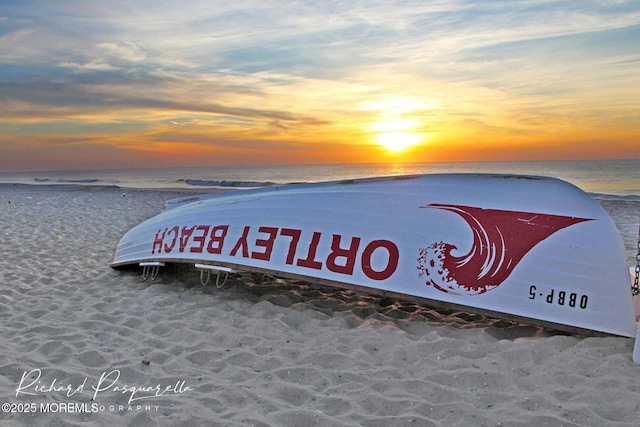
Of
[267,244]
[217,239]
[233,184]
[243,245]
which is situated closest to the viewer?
[267,244]

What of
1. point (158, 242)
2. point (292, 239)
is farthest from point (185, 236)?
point (292, 239)

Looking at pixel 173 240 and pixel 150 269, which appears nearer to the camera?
pixel 173 240

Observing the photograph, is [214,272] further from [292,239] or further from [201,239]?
[292,239]

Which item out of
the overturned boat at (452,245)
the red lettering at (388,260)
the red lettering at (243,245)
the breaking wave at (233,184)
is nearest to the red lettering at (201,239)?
the overturned boat at (452,245)

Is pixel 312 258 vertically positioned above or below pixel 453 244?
below

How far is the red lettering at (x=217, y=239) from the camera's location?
515 centimetres

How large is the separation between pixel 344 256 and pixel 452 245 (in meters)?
0.98

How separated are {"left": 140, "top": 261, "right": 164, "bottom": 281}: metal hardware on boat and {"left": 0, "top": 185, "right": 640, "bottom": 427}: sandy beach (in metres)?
0.43

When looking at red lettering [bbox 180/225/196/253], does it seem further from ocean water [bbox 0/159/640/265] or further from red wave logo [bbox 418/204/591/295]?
ocean water [bbox 0/159/640/265]

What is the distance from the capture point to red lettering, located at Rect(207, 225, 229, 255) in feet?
16.9

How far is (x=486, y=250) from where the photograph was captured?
409 cm

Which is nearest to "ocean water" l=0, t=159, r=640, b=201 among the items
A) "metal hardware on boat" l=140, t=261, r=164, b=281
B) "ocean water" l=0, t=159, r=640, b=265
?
"ocean water" l=0, t=159, r=640, b=265

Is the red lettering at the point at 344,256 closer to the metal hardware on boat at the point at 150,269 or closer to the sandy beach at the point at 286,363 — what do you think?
the sandy beach at the point at 286,363

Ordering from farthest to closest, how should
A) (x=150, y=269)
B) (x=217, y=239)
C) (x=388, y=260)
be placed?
(x=150, y=269) < (x=217, y=239) < (x=388, y=260)
